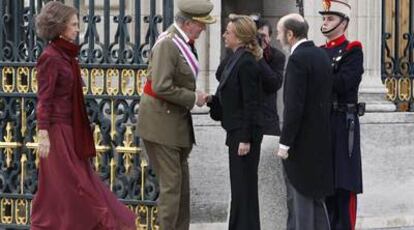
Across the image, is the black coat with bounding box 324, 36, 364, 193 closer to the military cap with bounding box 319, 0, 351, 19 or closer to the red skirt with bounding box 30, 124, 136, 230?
the military cap with bounding box 319, 0, 351, 19

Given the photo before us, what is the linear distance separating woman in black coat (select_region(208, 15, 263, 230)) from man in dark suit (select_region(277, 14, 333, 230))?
1.06ft

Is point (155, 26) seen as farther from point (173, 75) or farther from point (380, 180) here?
point (380, 180)

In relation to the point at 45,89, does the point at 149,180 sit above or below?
below

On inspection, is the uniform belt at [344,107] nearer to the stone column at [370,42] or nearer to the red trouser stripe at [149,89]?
the red trouser stripe at [149,89]

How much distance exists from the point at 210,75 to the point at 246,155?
1.60m

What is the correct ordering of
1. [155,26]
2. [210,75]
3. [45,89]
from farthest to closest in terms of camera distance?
[210,75]
[155,26]
[45,89]

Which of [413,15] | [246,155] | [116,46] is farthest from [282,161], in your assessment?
[413,15]

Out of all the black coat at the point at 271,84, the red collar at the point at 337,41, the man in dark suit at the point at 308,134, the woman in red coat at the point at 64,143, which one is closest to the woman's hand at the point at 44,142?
the woman in red coat at the point at 64,143

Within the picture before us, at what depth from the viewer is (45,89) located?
1035cm

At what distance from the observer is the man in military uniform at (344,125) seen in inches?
435

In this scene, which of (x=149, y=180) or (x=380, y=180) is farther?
(x=380, y=180)

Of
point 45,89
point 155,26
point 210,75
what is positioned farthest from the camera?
point 210,75

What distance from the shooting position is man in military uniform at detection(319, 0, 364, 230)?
11055 millimetres

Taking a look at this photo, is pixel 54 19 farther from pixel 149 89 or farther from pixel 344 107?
pixel 344 107
